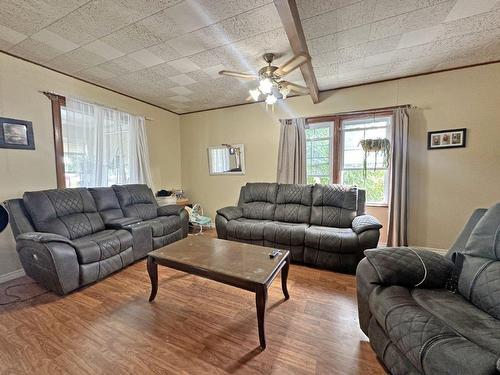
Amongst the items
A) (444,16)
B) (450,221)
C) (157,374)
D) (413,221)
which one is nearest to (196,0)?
(444,16)

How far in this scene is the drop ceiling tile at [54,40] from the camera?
2.11 metres

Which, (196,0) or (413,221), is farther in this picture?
(413,221)

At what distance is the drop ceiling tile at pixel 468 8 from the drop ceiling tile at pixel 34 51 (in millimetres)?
3903

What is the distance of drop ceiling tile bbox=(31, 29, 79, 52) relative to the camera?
211cm

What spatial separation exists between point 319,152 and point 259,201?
136 cm

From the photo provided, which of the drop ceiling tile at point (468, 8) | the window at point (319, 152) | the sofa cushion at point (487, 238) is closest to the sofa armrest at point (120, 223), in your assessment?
the window at point (319, 152)

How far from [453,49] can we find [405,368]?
3223 mm

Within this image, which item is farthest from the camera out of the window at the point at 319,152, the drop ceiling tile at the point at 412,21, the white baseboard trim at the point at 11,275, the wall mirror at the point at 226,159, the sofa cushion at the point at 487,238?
the wall mirror at the point at 226,159

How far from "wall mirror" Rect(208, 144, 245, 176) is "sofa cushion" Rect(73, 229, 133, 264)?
91.0 inches

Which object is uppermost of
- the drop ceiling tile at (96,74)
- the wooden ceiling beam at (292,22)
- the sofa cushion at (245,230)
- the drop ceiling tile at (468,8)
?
the drop ceiling tile at (96,74)

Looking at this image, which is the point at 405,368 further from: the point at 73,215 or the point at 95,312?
the point at 73,215

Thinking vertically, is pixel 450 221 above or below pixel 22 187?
below

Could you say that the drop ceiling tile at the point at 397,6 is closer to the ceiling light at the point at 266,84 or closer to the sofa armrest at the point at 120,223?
the ceiling light at the point at 266,84

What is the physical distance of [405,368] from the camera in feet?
3.45
